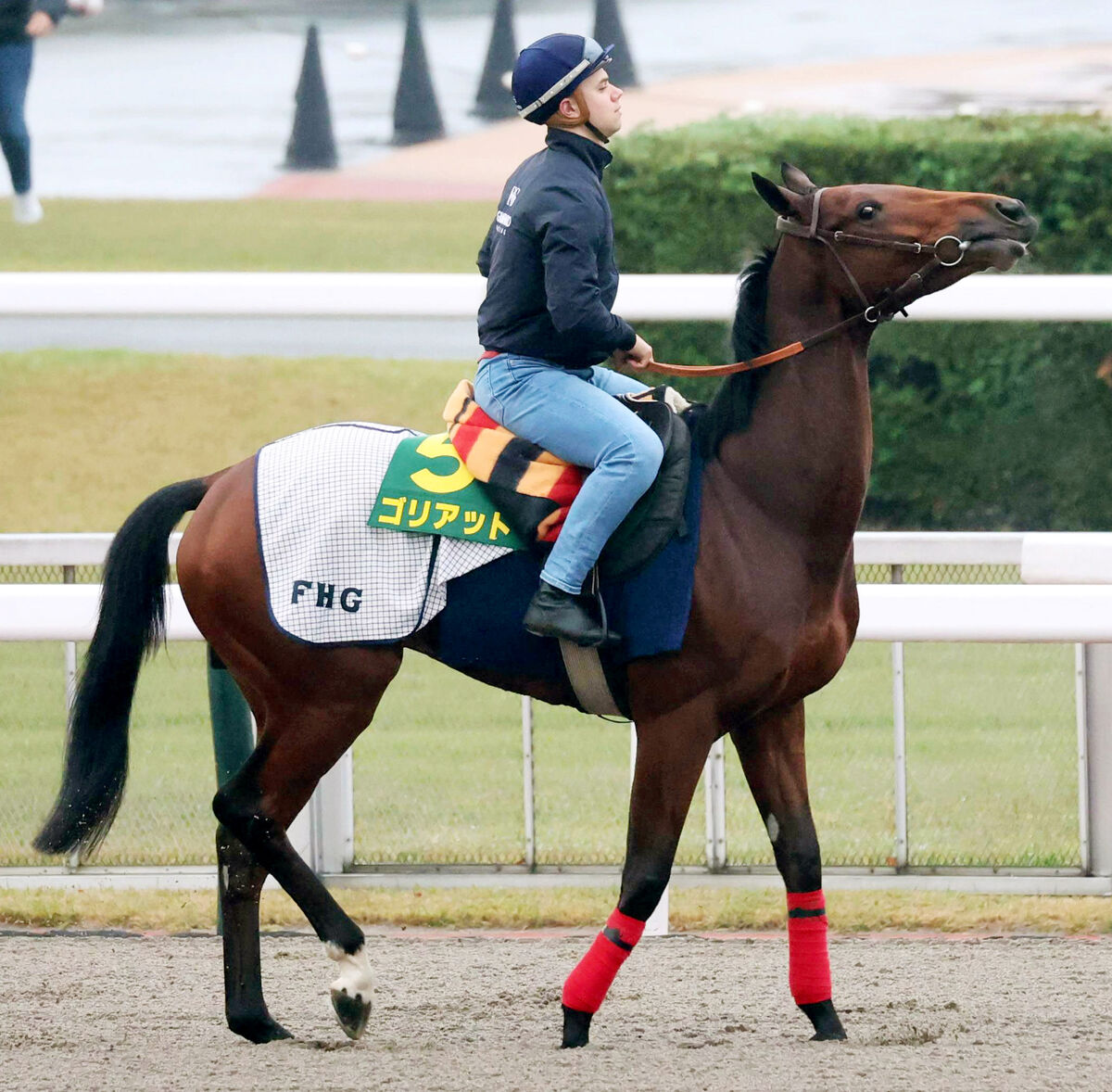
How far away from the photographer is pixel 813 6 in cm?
1454

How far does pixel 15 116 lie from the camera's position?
13.6 meters

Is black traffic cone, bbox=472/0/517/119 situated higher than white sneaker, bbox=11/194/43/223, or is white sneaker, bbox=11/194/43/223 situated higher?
black traffic cone, bbox=472/0/517/119

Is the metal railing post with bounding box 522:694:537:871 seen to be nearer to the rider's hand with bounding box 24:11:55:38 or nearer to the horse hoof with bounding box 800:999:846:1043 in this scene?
the horse hoof with bounding box 800:999:846:1043

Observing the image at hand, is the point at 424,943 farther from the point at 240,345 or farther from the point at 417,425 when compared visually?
the point at 240,345

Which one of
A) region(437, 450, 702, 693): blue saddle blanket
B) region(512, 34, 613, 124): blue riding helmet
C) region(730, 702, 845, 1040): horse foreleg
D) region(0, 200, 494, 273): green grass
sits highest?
region(512, 34, 613, 124): blue riding helmet

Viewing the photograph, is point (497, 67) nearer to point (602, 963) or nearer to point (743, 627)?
point (743, 627)

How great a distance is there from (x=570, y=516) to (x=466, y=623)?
366 millimetres

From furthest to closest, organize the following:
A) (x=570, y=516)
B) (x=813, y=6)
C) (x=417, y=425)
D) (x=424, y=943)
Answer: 1. (x=813, y=6)
2. (x=417, y=425)
3. (x=424, y=943)
4. (x=570, y=516)

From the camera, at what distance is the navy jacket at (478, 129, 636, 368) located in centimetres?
407

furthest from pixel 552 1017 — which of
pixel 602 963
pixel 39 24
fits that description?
pixel 39 24

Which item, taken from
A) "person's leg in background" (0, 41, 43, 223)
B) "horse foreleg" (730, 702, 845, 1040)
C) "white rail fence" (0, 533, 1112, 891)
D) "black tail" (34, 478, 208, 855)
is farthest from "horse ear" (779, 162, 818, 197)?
"person's leg in background" (0, 41, 43, 223)

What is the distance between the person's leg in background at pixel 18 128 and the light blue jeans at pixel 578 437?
403 inches

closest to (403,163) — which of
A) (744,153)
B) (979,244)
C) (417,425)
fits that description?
(417,425)

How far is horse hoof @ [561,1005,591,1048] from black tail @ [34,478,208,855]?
1147 mm
